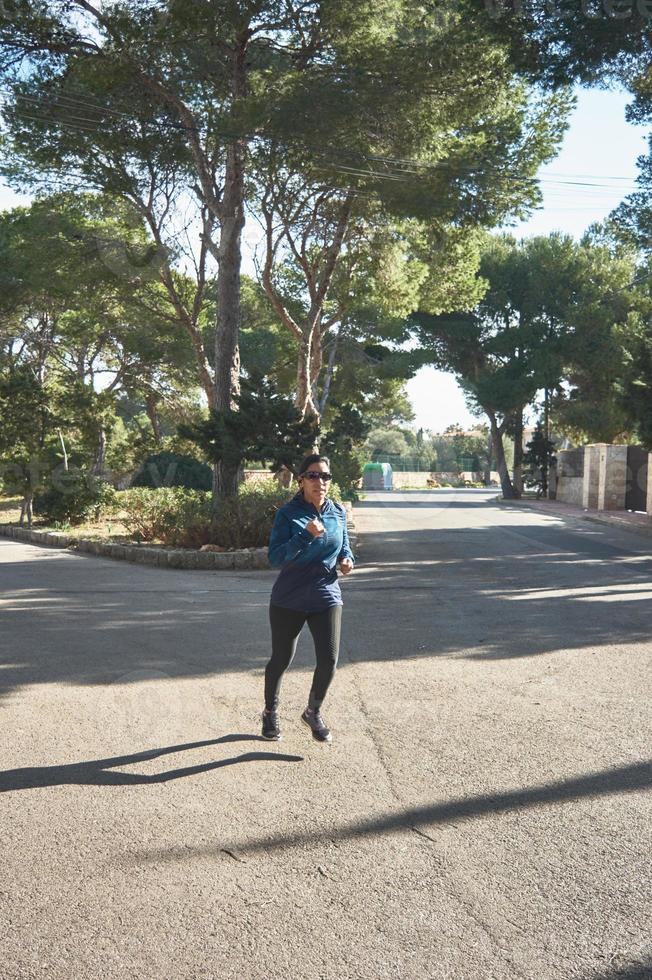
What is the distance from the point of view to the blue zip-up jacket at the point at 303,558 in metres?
5.39

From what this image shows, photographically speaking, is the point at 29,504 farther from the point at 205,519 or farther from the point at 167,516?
the point at 205,519

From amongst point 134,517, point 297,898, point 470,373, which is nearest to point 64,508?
point 134,517

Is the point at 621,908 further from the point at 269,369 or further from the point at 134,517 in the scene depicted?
the point at 269,369

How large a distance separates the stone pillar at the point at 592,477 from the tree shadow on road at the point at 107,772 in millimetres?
30740

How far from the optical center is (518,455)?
4791 centimetres

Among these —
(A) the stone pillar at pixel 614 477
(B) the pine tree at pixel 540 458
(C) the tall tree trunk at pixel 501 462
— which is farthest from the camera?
(C) the tall tree trunk at pixel 501 462

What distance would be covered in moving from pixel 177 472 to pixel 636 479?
15.5m

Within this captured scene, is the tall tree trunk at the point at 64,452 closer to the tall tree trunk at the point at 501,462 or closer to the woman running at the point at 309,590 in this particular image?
the woman running at the point at 309,590

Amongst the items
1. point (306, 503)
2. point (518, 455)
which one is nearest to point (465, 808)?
point (306, 503)

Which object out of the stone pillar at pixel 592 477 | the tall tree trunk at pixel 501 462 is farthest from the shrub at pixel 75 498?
the tall tree trunk at pixel 501 462

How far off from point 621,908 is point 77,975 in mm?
1856

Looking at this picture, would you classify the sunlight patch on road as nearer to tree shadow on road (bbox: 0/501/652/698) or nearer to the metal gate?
tree shadow on road (bbox: 0/501/652/698)

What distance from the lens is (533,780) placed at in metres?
4.66

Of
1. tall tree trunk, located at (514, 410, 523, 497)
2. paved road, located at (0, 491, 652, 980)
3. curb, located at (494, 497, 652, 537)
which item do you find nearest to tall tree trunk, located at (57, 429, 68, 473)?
paved road, located at (0, 491, 652, 980)
